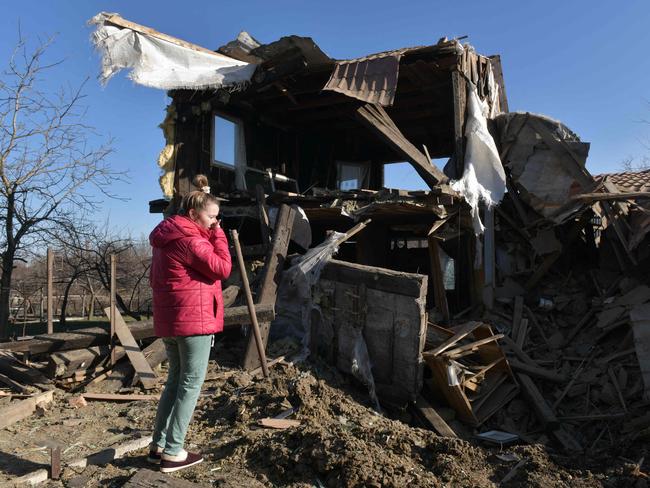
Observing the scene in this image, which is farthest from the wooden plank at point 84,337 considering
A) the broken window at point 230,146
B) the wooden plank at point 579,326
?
the wooden plank at point 579,326

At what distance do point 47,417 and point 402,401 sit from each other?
3.99 meters

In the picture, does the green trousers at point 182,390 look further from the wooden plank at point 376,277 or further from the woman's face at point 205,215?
the wooden plank at point 376,277

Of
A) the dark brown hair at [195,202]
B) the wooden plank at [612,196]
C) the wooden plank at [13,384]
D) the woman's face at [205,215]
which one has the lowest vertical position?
the wooden plank at [13,384]

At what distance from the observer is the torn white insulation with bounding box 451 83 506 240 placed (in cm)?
862

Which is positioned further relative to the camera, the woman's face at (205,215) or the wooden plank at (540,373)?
the wooden plank at (540,373)

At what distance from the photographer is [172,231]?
10.4 feet

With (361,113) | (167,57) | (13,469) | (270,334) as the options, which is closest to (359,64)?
(361,113)

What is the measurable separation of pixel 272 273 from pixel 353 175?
771 cm

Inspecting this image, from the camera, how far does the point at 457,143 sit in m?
9.20

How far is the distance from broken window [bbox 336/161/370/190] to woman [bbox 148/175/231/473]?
11196mm

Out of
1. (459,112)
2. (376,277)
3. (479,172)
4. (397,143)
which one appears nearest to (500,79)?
(459,112)

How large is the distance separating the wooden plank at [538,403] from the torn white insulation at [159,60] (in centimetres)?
730

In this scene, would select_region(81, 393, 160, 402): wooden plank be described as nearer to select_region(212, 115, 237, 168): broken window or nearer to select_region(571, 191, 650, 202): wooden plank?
select_region(212, 115, 237, 168): broken window

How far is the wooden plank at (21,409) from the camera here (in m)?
4.26
